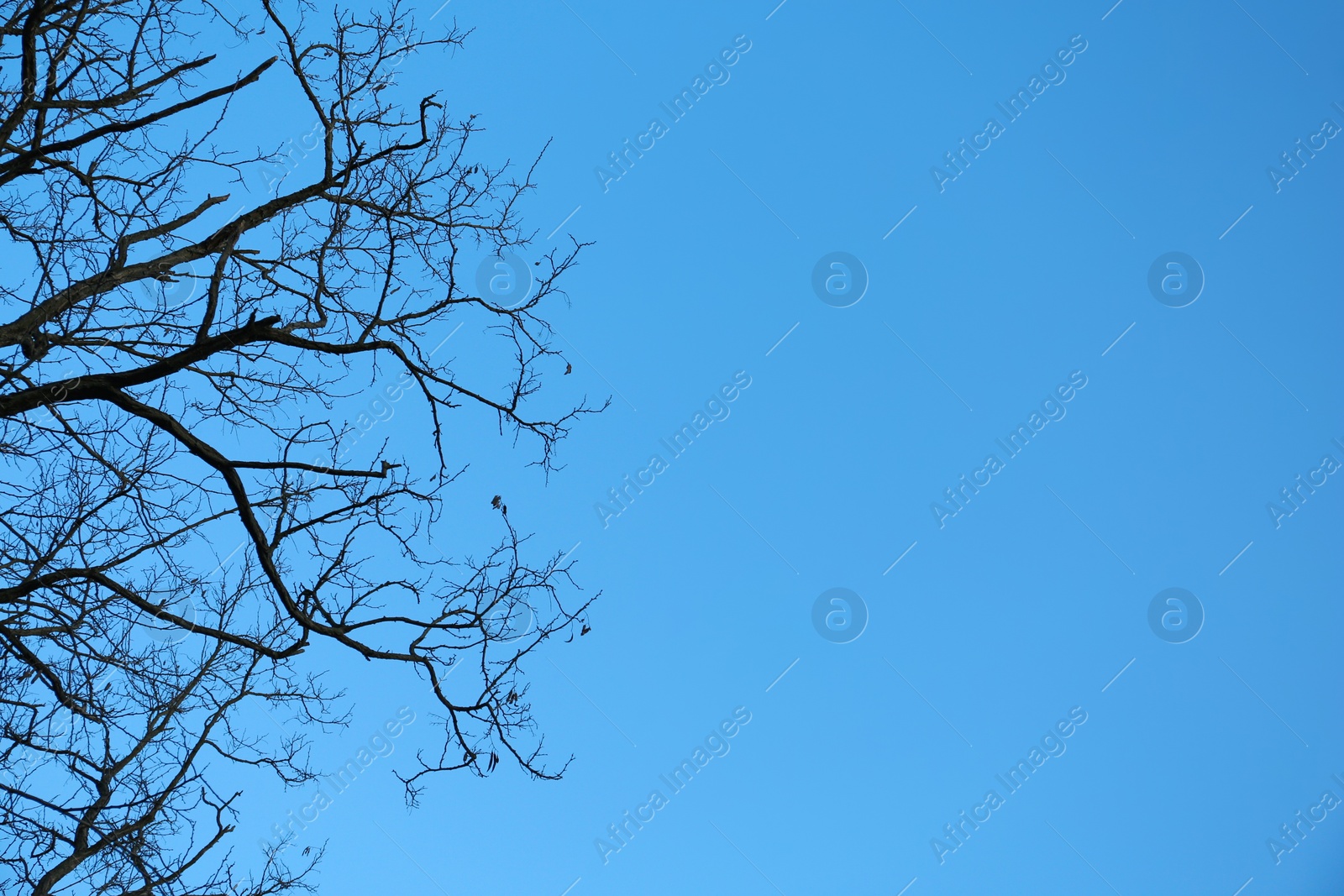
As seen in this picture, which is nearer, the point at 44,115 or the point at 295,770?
the point at 44,115

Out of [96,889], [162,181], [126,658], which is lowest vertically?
[96,889]

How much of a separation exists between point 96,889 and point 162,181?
365 cm

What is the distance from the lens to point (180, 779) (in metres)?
5.39

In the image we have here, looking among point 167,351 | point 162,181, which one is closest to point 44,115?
point 162,181

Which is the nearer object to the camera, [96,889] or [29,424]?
[29,424]

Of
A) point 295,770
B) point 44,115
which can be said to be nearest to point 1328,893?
point 295,770

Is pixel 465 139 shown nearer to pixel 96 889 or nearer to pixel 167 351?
pixel 167 351

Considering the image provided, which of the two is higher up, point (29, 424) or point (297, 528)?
point (29, 424)

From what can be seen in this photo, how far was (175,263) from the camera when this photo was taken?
5.10 meters

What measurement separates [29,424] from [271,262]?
5.60ft

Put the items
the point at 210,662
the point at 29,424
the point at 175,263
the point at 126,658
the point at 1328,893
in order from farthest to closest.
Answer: the point at 1328,893 < the point at 210,662 < the point at 175,263 < the point at 126,658 < the point at 29,424

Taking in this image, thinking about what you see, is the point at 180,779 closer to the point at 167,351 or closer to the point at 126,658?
the point at 126,658

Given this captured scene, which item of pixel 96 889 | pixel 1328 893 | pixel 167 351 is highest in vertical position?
pixel 167 351

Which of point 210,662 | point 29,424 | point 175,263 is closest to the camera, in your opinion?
point 29,424
